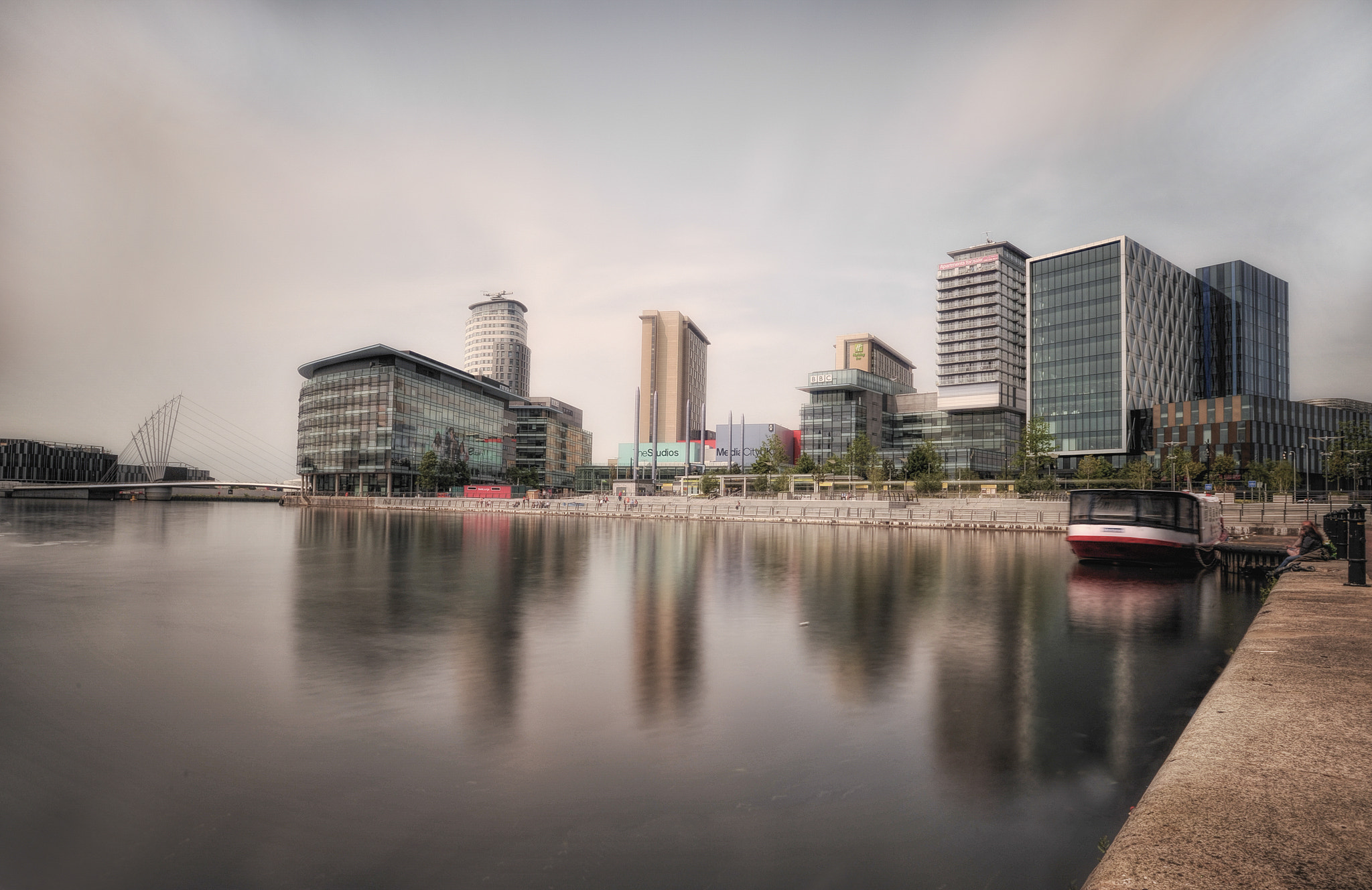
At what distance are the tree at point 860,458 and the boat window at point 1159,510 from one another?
286ft

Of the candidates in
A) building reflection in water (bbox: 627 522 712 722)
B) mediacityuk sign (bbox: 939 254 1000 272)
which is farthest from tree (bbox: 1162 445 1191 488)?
building reflection in water (bbox: 627 522 712 722)

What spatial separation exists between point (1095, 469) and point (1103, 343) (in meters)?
24.8

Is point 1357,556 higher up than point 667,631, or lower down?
higher up

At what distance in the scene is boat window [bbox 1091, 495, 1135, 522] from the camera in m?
32.7

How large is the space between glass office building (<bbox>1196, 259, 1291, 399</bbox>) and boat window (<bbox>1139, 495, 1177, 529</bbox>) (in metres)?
143

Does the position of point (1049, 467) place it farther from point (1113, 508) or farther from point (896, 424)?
point (1113, 508)

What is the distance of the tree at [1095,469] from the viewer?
115m

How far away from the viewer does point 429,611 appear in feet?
61.0

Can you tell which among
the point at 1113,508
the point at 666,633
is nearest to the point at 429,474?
the point at 1113,508

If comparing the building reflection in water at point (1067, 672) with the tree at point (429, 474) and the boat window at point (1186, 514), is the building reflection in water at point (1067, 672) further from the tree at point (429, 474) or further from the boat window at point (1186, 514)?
the tree at point (429, 474)

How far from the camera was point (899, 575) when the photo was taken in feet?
91.6

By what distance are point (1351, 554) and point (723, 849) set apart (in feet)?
58.7

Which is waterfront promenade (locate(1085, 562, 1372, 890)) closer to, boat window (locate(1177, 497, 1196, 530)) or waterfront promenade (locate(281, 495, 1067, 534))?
boat window (locate(1177, 497, 1196, 530))

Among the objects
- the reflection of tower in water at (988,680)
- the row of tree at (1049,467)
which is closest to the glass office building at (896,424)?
the row of tree at (1049,467)
